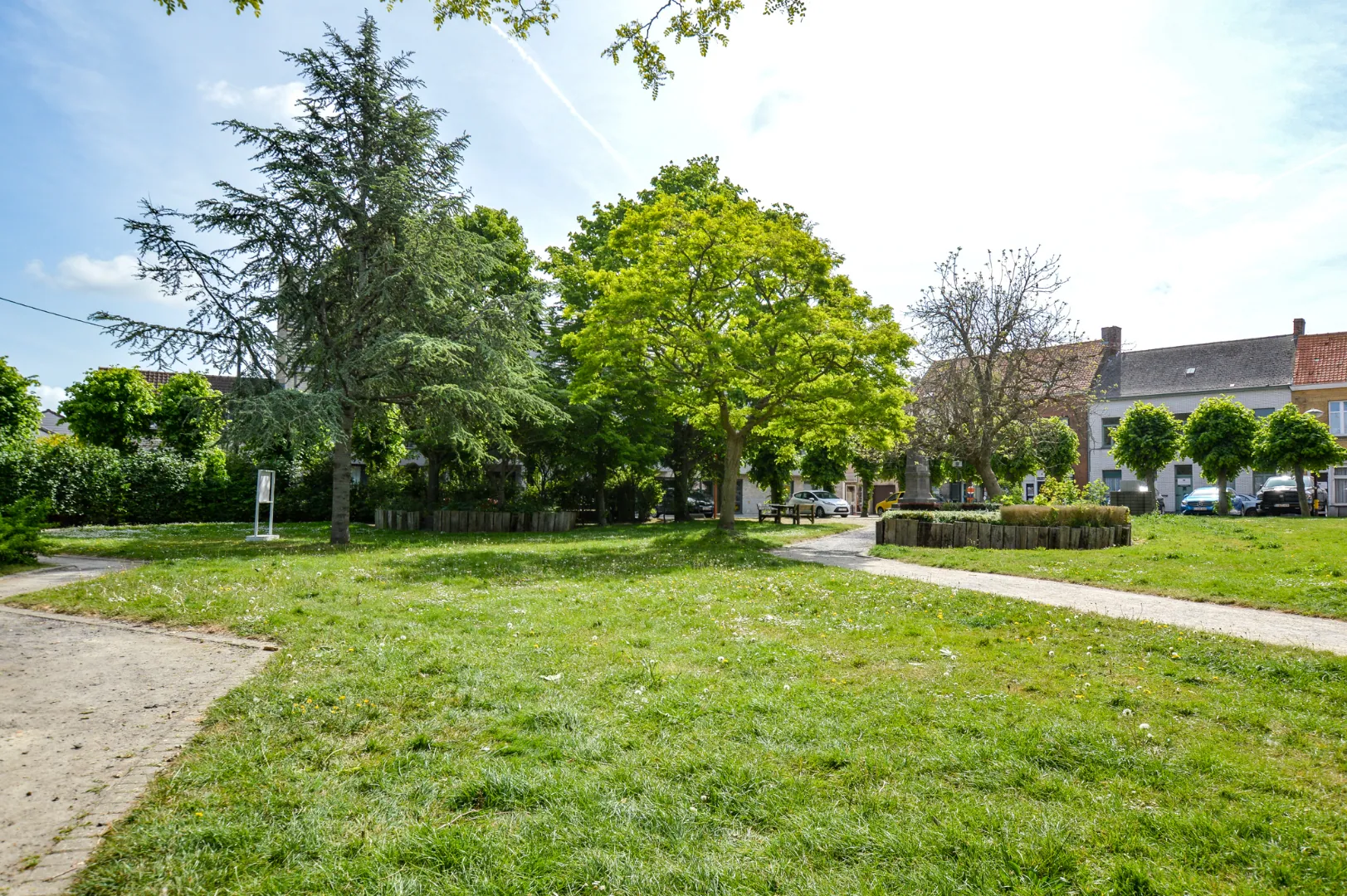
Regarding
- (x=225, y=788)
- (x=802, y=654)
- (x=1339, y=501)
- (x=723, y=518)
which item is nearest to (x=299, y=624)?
(x=225, y=788)

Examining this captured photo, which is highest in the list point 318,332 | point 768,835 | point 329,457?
point 318,332

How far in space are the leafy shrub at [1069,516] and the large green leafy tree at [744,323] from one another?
426 centimetres

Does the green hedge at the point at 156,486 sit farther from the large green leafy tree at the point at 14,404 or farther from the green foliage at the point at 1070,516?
the green foliage at the point at 1070,516

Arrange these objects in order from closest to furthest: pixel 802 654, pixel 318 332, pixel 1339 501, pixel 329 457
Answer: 1. pixel 802 654
2. pixel 318 332
3. pixel 329 457
4. pixel 1339 501

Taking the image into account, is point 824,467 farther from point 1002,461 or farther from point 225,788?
point 225,788

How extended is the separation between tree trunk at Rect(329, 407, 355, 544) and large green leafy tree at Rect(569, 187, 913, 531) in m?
6.28

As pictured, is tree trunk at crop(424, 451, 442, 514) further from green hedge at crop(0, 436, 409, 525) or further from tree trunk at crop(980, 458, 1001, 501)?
tree trunk at crop(980, 458, 1001, 501)

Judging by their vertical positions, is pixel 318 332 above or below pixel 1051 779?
above

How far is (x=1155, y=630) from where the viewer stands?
6.90 meters

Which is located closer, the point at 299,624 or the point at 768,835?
the point at 768,835

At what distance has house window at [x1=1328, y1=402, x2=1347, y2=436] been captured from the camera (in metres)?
46.3

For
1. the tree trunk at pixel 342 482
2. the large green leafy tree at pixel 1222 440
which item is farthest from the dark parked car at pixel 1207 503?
the tree trunk at pixel 342 482

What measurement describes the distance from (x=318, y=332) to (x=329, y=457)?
33.6 ft

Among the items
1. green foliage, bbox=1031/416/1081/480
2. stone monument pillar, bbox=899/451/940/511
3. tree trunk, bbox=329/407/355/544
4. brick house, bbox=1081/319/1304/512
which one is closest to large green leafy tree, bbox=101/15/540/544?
tree trunk, bbox=329/407/355/544
